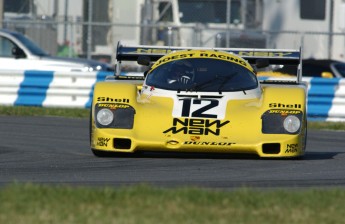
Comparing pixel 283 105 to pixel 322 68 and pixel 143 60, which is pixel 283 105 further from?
pixel 322 68

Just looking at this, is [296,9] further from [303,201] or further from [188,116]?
[303,201]

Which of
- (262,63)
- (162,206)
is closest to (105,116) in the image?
(262,63)

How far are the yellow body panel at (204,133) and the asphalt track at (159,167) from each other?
14 cm

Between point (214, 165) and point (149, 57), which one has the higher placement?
point (149, 57)

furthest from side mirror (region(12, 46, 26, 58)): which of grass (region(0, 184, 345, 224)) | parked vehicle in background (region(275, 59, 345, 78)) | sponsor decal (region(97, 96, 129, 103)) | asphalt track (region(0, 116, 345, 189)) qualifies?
grass (region(0, 184, 345, 224))

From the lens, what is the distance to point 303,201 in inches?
292

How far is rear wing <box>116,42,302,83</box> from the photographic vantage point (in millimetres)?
12961

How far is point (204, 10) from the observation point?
89.0 ft

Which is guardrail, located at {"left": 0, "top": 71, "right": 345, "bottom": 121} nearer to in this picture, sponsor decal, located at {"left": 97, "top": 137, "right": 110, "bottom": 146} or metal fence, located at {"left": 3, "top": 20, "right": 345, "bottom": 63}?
metal fence, located at {"left": 3, "top": 20, "right": 345, "bottom": 63}

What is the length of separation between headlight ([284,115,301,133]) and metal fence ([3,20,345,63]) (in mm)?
13914

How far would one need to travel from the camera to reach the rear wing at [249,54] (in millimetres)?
12961

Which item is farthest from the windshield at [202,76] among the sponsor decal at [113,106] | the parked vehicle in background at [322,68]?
the parked vehicle in background at [322,68]

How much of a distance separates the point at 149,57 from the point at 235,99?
6.68 ft

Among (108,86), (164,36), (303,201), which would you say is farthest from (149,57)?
(164,36)
